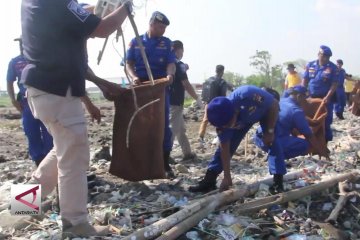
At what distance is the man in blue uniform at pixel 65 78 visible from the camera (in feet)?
10.8

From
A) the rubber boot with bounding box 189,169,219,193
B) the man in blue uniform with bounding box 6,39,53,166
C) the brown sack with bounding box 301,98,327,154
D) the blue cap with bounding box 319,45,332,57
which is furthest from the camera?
the blue cap with bounding box 319,45,332,57

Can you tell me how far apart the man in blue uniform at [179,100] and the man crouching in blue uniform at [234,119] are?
2.21m

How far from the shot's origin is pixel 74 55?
11.3 ft

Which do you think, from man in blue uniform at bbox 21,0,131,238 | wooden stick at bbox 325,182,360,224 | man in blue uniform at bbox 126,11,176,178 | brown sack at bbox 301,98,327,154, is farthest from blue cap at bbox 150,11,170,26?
brown sack at bbox 301,98,327,154

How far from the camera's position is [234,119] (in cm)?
462

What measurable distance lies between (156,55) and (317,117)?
10.3ft

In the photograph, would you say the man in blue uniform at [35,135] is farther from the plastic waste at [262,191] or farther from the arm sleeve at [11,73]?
the plastic waste at [262,191]

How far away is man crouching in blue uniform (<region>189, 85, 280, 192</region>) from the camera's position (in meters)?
4.52

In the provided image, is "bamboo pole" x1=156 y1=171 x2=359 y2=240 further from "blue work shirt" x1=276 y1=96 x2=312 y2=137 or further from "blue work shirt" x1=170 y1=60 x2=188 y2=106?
"blue work shirt" x1=170 y1=60 x2=188 y2=106

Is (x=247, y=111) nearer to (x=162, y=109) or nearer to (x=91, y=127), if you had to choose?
(x=162, y=109)

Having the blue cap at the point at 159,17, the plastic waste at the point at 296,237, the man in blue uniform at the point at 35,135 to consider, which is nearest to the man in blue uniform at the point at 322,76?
the blue cap at the point at 159,17

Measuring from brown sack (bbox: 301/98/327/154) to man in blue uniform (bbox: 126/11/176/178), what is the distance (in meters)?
2.47

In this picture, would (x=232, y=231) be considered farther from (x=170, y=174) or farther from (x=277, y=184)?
(x=170, y=174)

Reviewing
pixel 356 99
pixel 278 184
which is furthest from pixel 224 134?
pixel 356 99
